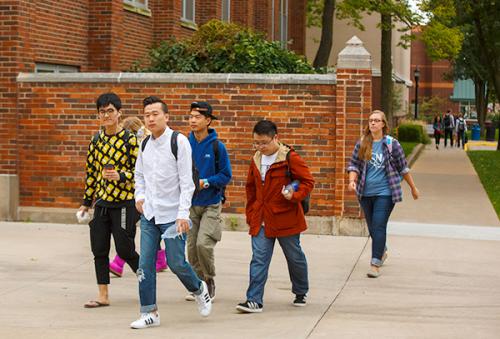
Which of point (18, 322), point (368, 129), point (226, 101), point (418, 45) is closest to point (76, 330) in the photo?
point (18, 322)

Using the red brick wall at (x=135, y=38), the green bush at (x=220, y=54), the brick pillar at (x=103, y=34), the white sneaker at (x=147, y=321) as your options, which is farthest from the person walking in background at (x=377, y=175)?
the red brick wall at (x=135, y=38)

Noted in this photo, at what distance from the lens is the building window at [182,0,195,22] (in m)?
23.6

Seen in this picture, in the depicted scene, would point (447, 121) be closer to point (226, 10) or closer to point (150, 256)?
point (226, 10)

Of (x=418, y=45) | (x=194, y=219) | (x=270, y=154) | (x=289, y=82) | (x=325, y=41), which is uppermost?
(x=418, y=45)

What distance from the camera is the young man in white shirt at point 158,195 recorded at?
7.72 meters

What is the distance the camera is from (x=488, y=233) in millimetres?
14430

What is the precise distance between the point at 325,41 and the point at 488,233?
1507 centimetres

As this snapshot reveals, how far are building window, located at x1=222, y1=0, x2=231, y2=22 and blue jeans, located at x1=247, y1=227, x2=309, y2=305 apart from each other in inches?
754

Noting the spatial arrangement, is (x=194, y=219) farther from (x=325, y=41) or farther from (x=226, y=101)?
(x=325, y=41)

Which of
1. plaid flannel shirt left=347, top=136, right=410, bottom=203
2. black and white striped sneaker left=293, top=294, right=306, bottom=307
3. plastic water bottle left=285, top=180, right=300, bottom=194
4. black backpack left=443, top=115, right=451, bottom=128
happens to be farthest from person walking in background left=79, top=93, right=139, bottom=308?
black backpack left=443, top=115, right=451, bottom=128

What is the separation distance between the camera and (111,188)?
8.49 meters

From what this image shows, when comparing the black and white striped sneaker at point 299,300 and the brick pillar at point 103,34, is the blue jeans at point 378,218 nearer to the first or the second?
the black and white striped sneaker at point 299,300

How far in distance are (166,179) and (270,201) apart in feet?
4.05

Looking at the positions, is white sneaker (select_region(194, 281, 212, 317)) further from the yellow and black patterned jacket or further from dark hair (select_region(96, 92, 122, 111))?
dark hair (select_region(96, 92, 122, 111))
